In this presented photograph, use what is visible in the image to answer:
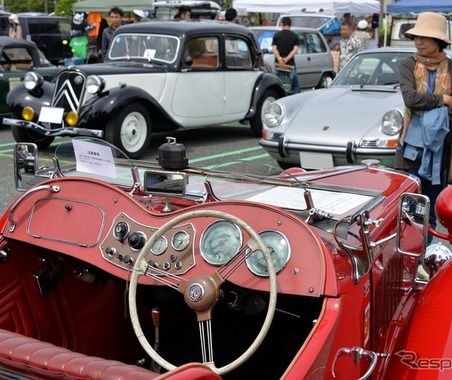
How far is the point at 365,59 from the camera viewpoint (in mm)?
8539

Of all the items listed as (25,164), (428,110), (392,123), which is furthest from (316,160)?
(25,164)

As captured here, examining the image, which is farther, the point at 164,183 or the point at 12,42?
the point at 12,42

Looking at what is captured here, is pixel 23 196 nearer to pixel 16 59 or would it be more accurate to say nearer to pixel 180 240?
pixel 180 240

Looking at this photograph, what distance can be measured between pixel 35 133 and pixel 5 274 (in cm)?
710

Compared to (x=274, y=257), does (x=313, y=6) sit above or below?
below

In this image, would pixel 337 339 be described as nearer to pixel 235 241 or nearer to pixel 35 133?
pixel 235 241

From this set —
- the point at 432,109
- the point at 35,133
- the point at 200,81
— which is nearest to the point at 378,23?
the point at 200,81

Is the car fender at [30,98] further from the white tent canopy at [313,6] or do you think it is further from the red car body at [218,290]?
the white tent canopy at [313,6]

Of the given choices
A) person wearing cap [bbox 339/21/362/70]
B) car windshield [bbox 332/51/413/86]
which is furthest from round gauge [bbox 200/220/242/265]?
person wearing cap [bbox 339/21/362/70]

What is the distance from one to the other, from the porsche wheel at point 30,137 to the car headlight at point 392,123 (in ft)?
15.1

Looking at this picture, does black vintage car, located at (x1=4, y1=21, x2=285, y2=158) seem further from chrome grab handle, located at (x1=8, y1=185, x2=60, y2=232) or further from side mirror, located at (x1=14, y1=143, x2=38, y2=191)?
chrome grab handle, located at (x1=8, y1=185, x2=60, y2=232)

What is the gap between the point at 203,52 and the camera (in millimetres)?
10172

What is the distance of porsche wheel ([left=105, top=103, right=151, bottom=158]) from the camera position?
29.3 feet

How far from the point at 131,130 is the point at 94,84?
747mm
